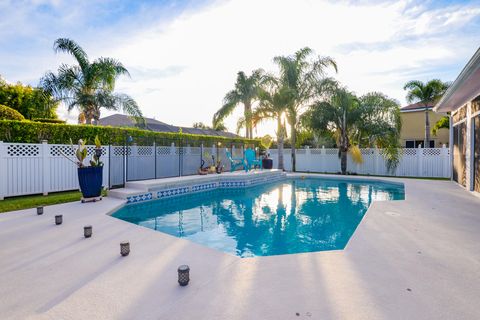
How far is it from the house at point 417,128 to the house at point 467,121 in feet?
43.0

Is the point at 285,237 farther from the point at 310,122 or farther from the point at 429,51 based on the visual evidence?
the point at 310,122

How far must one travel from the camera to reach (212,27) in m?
8.52

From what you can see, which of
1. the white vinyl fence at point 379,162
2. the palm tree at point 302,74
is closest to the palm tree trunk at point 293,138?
the palm tree at point 302,74

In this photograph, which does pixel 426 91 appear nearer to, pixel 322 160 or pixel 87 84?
pixel 322 160

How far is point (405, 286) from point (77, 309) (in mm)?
3002

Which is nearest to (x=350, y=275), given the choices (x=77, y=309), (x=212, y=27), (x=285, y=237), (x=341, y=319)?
(x=341, y=319)

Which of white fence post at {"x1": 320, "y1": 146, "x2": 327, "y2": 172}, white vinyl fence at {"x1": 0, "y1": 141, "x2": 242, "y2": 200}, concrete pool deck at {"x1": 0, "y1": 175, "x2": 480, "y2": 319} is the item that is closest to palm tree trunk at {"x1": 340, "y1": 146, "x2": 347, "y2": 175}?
white fence post at {"x1": 320, "y1": 146, "x2": 327, "y2": 172}

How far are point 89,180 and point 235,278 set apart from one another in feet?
19.2

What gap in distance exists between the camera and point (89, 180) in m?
6.83

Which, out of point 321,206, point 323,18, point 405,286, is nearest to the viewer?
point 405,286

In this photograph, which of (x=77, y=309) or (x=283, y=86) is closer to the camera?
(x=77, y=309)

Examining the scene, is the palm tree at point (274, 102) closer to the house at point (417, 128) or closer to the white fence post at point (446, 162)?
the white fence post at point (446, 162)

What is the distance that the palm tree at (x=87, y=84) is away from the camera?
37.5 feet

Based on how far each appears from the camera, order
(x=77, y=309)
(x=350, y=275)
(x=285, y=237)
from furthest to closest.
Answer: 1. (x=285, y=237)
2. (x=350, y=275)
3. (x=77, y=309)
